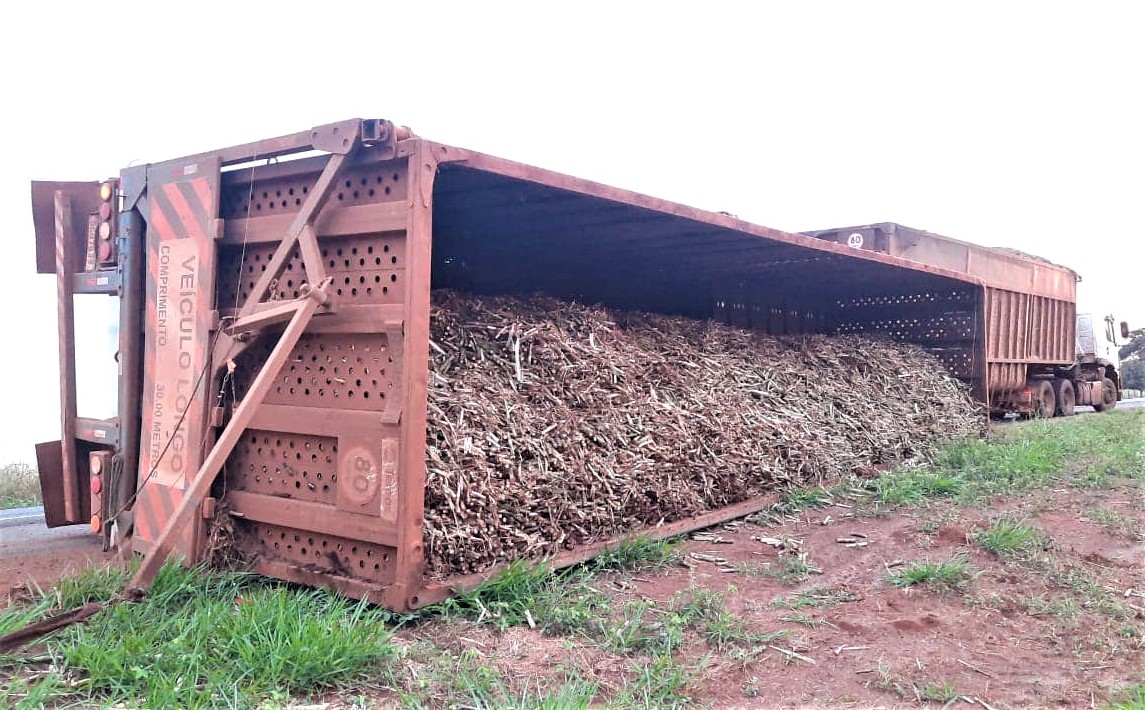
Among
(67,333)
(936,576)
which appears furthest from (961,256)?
(67,333)

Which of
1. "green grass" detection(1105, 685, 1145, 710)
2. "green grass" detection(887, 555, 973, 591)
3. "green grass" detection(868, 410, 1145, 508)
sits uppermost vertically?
"green grass" detection(868, 410, 1145, 508)

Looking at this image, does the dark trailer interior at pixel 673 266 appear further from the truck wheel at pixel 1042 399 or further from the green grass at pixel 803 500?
the truck wheel at pixel 1042 399

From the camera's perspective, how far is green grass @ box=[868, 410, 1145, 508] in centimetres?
696

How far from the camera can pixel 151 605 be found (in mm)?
3713

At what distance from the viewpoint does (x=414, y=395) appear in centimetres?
379

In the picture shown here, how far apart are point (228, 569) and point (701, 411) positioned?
11.4 ft

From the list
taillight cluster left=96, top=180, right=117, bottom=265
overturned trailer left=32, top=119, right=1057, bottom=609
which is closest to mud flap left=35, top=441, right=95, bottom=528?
overturned trailer left=32, top=119, right=1057, bottom=609

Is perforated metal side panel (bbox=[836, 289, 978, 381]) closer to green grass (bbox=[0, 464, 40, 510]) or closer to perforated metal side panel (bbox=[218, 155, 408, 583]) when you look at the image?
perforated metal side panel (bbox=[218, 155, 408, 583])

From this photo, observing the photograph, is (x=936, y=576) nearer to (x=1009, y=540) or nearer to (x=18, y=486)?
(x=1009, y=540)

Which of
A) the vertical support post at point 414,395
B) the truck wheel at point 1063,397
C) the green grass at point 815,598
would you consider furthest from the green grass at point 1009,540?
the truck wheel at point 1063,397

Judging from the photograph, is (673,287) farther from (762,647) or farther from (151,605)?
(151,605)

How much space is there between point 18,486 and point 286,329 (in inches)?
265

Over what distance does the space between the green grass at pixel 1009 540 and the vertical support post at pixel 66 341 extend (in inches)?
222

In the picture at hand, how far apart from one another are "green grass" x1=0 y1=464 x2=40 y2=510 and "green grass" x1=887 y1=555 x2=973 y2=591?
304 inches
